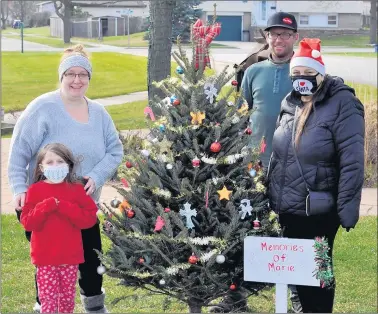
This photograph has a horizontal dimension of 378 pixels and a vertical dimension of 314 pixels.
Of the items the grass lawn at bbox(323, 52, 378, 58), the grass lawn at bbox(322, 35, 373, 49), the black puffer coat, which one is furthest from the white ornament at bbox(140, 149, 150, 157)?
the grass lawn at bbox(322, 35, 373, 49)

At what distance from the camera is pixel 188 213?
470cm

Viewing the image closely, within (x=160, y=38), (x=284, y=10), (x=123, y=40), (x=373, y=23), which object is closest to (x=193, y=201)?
(x=160, y=38)

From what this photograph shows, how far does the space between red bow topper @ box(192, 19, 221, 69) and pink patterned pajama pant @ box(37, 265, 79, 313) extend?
1.61m

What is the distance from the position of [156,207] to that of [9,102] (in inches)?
588

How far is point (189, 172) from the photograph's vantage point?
15.8 feet

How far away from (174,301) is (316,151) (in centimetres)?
214

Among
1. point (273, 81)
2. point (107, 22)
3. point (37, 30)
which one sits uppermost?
point (107, 22)

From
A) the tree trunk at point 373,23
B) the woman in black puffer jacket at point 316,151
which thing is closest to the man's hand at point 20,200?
the woman in black puffer jacket at point 316,151

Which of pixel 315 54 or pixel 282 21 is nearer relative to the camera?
pixel 315 54

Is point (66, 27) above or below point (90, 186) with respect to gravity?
above

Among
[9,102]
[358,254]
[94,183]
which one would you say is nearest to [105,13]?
[9,102]

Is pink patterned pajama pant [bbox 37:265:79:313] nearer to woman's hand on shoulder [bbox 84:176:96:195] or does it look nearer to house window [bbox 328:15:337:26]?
woman's hand on shoulder [bbox 84:176:96:195]

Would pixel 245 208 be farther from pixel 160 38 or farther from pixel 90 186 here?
pixel 160 38

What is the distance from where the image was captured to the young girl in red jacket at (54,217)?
4.78 metres
